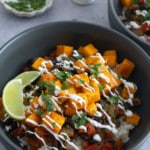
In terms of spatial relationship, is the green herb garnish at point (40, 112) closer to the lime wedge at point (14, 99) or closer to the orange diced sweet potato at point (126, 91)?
the lime wedge at point (14, 99)

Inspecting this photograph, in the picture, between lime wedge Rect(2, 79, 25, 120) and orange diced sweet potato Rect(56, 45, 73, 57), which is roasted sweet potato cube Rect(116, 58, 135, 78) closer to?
orange diced sweet potato Rect(56, 45, 73, 57)

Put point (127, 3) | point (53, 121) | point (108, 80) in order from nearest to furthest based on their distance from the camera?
point (53, 121) < point (108, 80) < point (127, 3)

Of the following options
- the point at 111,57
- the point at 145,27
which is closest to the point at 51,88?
the point at 111,57

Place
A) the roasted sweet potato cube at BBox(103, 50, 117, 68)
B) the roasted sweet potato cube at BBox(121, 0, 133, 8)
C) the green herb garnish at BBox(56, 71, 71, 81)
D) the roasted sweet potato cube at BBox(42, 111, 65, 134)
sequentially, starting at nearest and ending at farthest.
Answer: the roasted sweet potato cube at BBox(42, 111, 65, 134) → the green herb garnish at BBox(56, 71, 71, 81) → the roasted sweet potato cube at BBox(103, 50, 117, 68) → the roasted sweet potato cube at BBox(121, 0, 133, 8)

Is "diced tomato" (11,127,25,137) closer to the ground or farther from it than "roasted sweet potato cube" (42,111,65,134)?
closer to the ground

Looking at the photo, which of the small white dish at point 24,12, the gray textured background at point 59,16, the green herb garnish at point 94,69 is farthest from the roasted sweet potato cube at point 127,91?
the small white dish at point 24,12

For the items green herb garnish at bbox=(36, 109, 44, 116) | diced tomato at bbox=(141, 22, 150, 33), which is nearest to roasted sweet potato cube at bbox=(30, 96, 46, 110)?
green herb garnish at bbox=(36, 109, 44, 116)

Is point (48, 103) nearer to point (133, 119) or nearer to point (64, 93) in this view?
point (64, 93)
